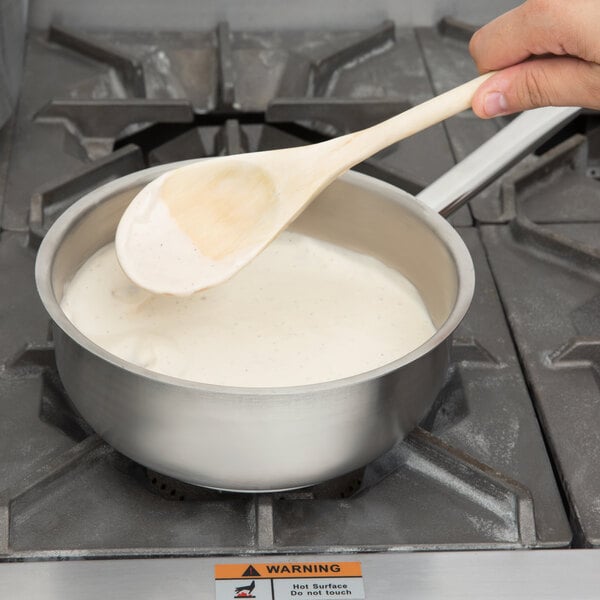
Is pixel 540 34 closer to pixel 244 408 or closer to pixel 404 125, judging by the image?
pixel 404 125

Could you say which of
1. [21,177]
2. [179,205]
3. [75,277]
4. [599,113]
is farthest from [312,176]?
[599,113]

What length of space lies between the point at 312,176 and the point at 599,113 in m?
0.45

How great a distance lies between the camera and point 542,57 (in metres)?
0.72

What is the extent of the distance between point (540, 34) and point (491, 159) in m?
0.16

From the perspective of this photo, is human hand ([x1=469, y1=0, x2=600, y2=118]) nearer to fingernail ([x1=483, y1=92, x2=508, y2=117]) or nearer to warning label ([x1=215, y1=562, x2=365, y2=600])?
fingernail ([x1=483, y1=92, x2=508, y2=117])

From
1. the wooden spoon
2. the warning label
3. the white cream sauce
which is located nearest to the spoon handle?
the wooden spoon

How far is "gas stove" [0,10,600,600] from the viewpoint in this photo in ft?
2.11

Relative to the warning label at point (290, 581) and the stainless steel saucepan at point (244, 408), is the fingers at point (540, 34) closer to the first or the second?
the stainless steel saucepan at point (244, 408)

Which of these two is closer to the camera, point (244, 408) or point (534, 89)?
point (244, 408)

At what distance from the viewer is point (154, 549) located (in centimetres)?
64

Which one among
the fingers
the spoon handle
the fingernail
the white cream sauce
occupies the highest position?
the fingers

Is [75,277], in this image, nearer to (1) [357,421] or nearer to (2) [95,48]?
(1) [357,421]

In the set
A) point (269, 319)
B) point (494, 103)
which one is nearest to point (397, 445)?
point (269, 319)

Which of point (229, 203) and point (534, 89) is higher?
point (534, 89)
